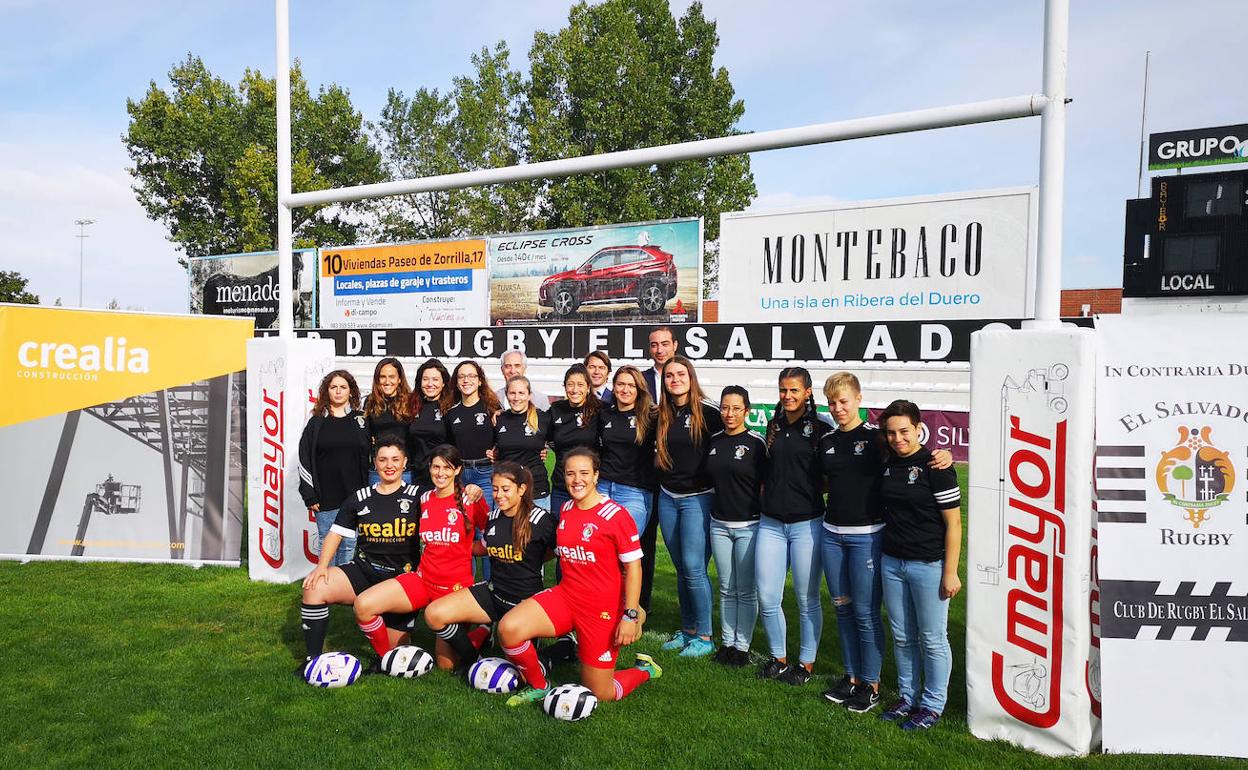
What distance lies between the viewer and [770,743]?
3893 millimetres

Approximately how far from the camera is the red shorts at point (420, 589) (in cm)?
477

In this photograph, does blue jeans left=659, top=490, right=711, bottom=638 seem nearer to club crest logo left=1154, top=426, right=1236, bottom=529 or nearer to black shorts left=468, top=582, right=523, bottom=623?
black shorts left=468, top=582, right=523, bottom=623

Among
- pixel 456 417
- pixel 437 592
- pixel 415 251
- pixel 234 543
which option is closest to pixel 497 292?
pixel 415 251

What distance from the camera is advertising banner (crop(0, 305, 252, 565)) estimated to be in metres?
7.39

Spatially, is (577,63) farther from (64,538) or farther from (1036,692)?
(1036,692)

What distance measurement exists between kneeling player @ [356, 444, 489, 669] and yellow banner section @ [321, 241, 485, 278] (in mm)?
11486

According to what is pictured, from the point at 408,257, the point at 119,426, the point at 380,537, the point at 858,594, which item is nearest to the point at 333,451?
the point at 380,537

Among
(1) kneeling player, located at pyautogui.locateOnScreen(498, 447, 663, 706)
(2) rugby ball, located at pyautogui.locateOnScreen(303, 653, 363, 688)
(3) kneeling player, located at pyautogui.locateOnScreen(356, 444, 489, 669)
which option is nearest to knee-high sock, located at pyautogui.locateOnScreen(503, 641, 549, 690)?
(1) kneeling player, located at pyautogui.locateOnScreen(498, 447, 663, 706)

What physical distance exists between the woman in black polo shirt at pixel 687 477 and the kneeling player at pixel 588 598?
65cm

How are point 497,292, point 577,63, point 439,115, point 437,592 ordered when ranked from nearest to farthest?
point 437,592 < point 497,292 < point 577,63 < point 439,115

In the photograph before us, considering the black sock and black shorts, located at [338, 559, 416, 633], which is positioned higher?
black shorts, located at [338, 559, 416, 633]

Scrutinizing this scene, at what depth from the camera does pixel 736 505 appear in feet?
15.3

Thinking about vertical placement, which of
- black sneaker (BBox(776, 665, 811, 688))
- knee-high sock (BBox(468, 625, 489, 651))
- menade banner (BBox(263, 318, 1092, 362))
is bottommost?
black sneaker (BBox(776, 665, 811, 688))

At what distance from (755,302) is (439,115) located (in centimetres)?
2276
